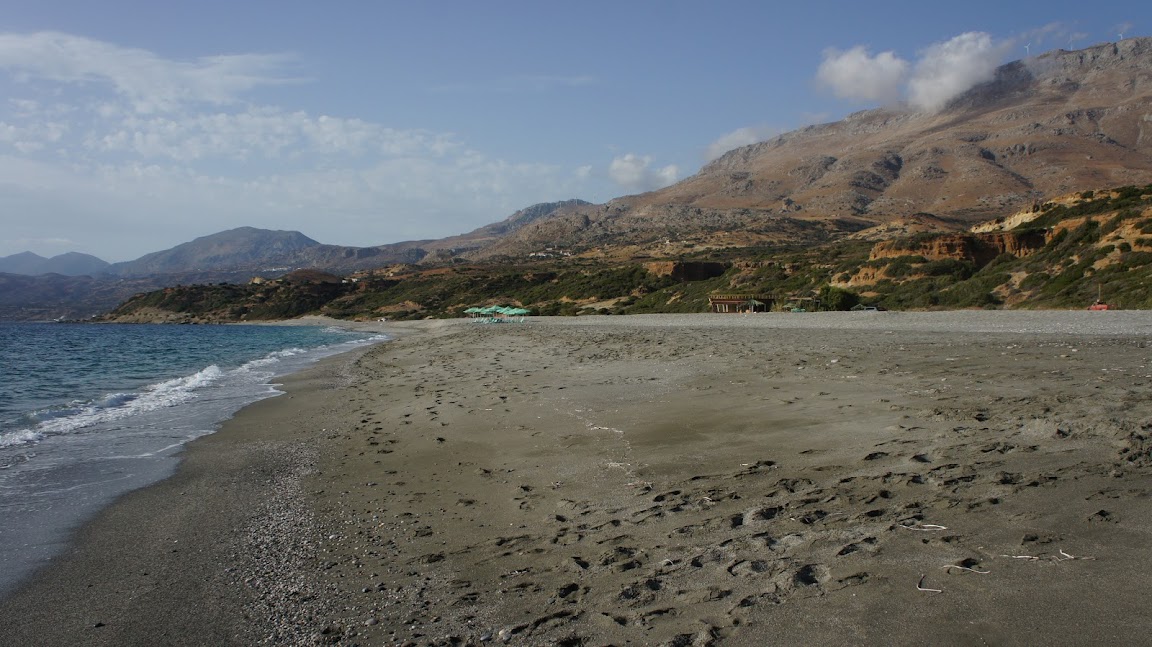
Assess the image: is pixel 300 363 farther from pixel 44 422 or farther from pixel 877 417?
pixel 877 417

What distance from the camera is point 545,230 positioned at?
187250 mm

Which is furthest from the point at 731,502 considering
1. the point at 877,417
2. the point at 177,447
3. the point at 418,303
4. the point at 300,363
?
the point at 418,303

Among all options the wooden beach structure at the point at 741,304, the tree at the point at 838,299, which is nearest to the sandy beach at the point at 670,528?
the tree at the point at 838,299

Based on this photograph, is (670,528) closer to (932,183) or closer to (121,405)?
(121,405)

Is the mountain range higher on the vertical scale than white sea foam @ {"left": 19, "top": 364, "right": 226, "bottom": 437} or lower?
higher

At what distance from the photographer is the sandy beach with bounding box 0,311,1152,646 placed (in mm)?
3549

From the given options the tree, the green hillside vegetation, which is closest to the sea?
the tree

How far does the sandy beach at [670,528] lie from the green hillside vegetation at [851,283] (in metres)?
22.7

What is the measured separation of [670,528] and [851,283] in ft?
138

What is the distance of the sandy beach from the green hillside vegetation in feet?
74.4

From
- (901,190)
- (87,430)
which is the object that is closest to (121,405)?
(87,430)

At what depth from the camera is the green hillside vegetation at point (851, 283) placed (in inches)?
1143

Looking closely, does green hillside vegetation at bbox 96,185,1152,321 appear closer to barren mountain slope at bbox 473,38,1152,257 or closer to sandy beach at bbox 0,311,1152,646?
sandy beach at bbox 0,311,1152,646

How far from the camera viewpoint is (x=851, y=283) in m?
43.3
